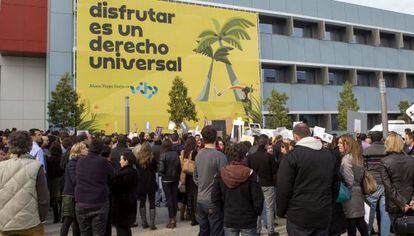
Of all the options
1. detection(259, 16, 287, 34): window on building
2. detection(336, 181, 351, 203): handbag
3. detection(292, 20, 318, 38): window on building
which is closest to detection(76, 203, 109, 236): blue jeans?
detection(336, 181, 351, 203): handbag

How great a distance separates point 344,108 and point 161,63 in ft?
51.0

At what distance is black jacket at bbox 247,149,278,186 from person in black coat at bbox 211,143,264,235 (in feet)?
9.31

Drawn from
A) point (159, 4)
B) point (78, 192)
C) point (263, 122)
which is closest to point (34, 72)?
point (159, 4)

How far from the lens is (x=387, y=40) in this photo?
43.2m

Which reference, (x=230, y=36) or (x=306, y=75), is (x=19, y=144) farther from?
(x=306, y=75)

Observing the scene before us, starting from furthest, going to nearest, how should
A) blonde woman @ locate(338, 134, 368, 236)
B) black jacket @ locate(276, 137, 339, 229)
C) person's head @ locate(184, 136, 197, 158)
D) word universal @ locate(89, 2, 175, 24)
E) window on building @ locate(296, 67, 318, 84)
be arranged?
window on building @ locate(296, 67, 318, 84) < word universal @ locate(89, 2, 175, 24) < person's head @ locate(184, 136, 197, 158) < blonde woman @ locate(338, 134, 368, 236) < black jacket @ locate(276, 137, 339, 229)

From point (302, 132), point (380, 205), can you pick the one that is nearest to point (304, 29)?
point (380, 205)

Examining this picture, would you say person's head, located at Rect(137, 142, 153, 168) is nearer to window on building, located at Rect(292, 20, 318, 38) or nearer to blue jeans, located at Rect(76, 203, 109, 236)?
blue jeans, located at Rect(76, 203, 109, 236)

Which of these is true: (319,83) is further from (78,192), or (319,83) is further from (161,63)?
(78,192)

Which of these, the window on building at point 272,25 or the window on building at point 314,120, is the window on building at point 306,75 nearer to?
the window on building at point 314,120

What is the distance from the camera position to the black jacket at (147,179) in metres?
9.12

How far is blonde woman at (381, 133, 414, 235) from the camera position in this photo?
18.5 feet

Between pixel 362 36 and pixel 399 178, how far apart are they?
38.9 meters

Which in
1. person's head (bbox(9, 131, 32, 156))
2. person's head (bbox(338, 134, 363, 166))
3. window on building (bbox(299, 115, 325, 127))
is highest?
window on building (bbox(299, 115, 325, 127))
